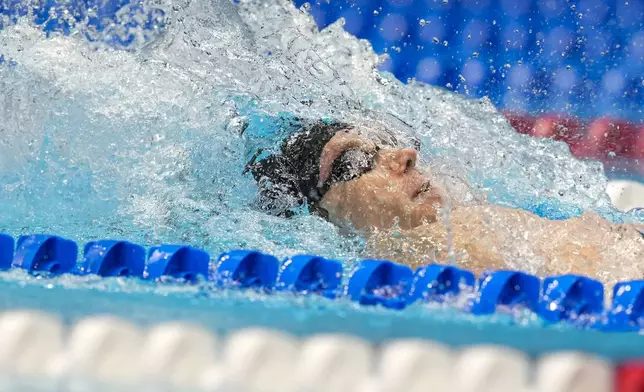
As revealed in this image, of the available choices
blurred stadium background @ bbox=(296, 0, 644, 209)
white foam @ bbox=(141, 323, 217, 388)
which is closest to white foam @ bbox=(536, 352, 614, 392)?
white foam @ bbox=(141, 323, 217, 388)

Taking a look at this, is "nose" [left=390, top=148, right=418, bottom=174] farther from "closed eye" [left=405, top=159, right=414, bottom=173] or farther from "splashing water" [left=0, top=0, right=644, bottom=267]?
"splashing water" [left=0, top=0, right=644, bottom=267]

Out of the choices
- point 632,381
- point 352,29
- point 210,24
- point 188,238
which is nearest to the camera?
point 632,381

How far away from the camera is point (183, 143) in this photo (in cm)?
194

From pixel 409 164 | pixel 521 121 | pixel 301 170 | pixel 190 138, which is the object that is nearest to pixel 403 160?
pixel 409 164

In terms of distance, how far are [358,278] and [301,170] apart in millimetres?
691

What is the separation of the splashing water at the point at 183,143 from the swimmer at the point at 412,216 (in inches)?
2.6

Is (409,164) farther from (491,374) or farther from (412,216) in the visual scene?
(491,374)

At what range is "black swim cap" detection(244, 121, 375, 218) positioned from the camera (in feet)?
5.43

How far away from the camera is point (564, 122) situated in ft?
8.59

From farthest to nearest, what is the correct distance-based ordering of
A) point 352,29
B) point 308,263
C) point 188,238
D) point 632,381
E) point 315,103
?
point 352,29
point 315,103
point 188,238
point 308,263
point 632,381

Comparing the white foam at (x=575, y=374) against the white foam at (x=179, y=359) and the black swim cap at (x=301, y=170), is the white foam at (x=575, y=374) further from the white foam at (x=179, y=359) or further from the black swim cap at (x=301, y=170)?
the black swim cap at (x=301, y=170)

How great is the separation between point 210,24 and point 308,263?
54.6 inches

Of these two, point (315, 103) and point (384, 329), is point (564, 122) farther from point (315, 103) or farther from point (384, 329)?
point (384, 329)

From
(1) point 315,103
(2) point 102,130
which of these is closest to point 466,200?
(1) point 315,103
